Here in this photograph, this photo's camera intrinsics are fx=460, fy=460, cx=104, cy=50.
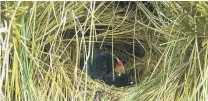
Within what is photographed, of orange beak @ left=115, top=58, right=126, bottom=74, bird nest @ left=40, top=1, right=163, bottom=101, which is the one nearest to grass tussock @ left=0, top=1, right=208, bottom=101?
bird nest @ left=40, top=1, right=163, bottom=101

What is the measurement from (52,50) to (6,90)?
0.23m

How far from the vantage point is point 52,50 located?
1.48 meters

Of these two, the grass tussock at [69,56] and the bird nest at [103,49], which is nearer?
the grass tussock at [69,56]

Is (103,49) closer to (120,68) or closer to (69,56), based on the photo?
(120,68)

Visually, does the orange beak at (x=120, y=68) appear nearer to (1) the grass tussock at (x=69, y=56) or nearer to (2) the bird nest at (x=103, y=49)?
(2) the bird nest at (x=103, y=49)

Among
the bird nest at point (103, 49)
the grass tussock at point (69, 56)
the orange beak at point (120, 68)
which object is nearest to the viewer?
the grass tussock at point (69, 56)

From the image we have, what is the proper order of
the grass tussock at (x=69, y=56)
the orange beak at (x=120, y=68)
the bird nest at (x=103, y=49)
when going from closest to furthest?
the grass tussock at (x=69, y=56) → the bird nest at (x=103, y=49) → the orange beak at (x=120, y=68)

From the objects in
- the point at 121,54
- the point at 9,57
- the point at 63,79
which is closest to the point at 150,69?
the point at 121,54

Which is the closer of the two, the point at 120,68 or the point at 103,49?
the point at 120,68

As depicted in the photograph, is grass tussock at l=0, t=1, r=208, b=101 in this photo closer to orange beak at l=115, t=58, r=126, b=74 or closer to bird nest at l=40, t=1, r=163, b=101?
bird nest at l=40, t=1, r=163, b=101

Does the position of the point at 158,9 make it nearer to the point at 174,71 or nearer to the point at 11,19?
the point at 174,71

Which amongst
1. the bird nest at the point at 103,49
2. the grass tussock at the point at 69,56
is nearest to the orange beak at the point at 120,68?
the bird nest at the point at 103,49

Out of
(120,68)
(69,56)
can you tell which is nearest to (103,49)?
(120,68)

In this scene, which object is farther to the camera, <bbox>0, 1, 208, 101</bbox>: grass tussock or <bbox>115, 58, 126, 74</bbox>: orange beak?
<bbox>115, 58, 126, 74</bbox>: orange beak
